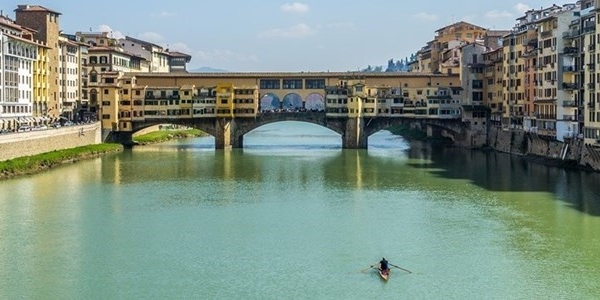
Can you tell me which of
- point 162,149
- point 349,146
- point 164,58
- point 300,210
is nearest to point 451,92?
point 349,146

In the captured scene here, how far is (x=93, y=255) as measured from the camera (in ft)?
64.4

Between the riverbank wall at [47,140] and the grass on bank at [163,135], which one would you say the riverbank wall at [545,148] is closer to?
the grass on bank at [163,135]

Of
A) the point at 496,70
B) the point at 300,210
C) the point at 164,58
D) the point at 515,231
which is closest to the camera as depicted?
the point at 515,231

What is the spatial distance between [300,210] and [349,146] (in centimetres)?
2367

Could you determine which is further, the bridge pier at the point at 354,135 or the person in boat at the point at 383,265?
the bridge pier at the point at 354,135

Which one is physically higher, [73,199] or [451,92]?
[451,92]

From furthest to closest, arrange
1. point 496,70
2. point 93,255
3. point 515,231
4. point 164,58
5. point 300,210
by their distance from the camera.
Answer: point 164,58, point 496,70, point 300,210, point 515,231, point 93,255

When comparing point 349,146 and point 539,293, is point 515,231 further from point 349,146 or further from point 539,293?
point 349,146

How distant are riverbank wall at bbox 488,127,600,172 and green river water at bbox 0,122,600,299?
842mm

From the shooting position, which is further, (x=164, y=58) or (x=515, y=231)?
(x=164, y=58)

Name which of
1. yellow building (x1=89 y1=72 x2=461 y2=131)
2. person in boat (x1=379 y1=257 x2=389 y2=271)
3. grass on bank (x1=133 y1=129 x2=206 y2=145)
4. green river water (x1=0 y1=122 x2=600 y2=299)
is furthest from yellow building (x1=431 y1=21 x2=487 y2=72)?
person in boat (x1=379 y1=257 x2=389 y2=271)

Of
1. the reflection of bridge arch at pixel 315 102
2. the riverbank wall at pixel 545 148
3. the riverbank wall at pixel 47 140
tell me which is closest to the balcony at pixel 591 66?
the riverbank wall at pixel 545 148

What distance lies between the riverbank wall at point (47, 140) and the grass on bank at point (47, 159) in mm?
309

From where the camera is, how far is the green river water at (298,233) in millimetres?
17281
